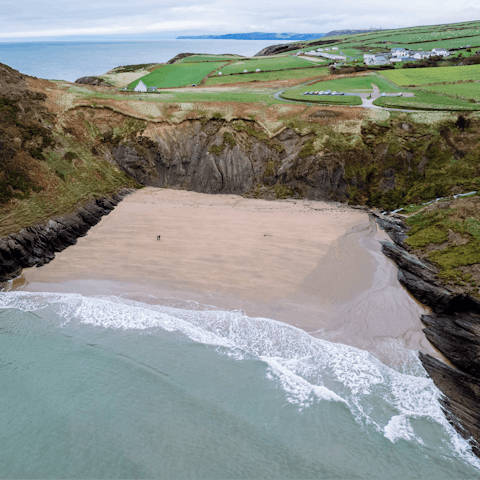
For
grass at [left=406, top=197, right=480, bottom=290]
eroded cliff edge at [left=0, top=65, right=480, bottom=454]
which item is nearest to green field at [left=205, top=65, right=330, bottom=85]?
eroded cliff edge at [left=0, top=65, right=480, bottom=454]

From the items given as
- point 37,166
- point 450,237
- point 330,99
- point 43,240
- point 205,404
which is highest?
point 330,99

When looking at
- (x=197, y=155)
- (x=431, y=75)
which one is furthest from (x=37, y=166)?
(x=431, y=75)

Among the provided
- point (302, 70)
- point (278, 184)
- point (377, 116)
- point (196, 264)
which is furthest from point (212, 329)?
point (302, 70)

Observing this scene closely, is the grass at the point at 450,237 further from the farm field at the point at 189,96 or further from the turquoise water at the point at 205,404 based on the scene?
the farm field at the point at 189,96

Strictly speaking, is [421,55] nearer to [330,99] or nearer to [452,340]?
[330,99]

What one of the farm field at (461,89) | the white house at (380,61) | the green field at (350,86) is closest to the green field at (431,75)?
the green field at (350,86)

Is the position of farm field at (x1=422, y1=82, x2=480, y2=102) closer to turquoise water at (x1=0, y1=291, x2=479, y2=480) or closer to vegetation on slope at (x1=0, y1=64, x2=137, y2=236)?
turquoise water at (x1=0, y1=291, x2=479, y2=480)
